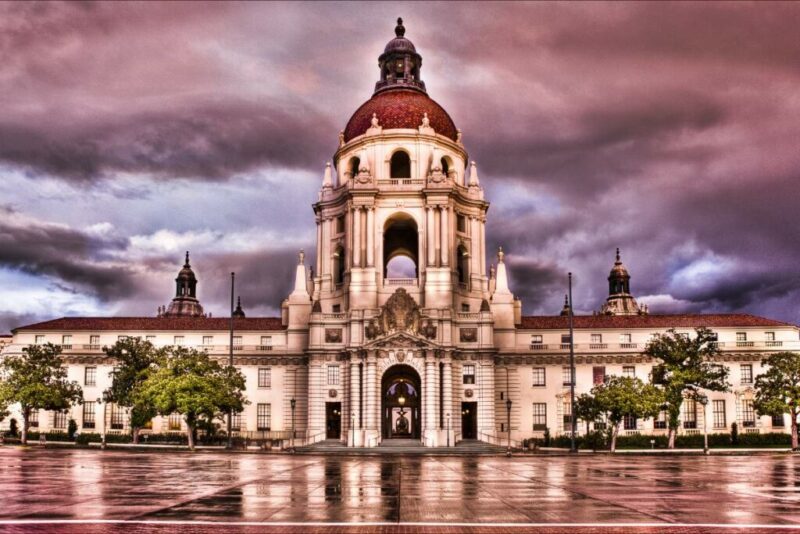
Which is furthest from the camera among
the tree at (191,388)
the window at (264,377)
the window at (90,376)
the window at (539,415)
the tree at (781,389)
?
the window at (90,376)

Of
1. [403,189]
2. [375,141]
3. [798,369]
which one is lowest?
[798,369]

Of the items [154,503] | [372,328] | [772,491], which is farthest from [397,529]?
[372,328]

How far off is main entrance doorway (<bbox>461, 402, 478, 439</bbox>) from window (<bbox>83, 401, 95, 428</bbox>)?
41.1 m

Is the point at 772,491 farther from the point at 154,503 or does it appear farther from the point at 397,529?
the point at 154,503

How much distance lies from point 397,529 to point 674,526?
6.79 m

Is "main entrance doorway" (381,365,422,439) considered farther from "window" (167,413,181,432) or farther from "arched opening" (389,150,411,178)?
"arched opening" (389,150,411,178)

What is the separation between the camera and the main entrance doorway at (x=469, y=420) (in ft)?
289

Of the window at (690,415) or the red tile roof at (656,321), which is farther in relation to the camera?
the red tile roof at (656,321)

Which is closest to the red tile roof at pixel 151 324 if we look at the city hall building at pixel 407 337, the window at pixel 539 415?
the city hall building at pixel 407 337

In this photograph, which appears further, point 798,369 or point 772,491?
point 798,369

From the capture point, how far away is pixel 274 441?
280 ft

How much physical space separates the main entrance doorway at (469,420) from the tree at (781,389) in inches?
1084

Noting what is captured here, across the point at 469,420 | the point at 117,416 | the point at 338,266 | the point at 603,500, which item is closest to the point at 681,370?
the point at 469,420

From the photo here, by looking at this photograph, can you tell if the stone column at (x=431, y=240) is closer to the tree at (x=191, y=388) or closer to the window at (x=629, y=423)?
the tree at (x=191, y=388)
